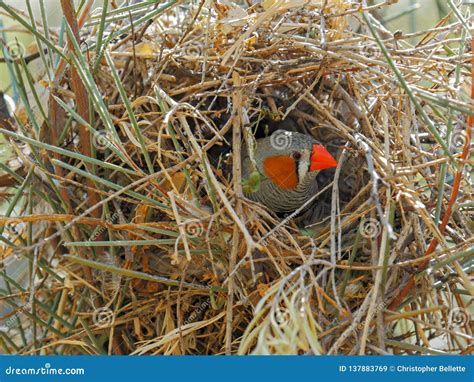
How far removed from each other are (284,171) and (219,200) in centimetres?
49

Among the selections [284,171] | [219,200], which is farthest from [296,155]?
[219,200]

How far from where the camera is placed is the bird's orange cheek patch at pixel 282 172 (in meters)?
1.80

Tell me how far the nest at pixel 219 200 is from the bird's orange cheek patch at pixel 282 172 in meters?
0.19

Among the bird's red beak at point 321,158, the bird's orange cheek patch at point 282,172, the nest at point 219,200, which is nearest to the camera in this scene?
the nest at point 219,200

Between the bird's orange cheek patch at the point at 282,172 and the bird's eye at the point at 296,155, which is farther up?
the bird's eye at the point at 296,155

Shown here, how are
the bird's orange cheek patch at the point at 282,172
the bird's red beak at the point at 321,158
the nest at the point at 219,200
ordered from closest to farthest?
the nest at the point at 219,200 → the bird's red beak at the point at 321,158 → the bird's orange cheek patch at the point at 282,172

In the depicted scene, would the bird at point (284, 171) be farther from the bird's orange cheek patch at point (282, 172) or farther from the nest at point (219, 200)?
the nest at point (219, 200)

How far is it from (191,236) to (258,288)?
168mm

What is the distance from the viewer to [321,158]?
1679 millimetres

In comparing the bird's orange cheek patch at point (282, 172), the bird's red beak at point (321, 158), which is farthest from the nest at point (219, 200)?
the bird's orange cheek patch at point (282, 172)

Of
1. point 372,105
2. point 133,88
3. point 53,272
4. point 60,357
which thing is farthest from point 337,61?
point 60,357

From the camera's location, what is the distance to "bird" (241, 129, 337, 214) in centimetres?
174

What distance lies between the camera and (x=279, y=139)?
1779mm

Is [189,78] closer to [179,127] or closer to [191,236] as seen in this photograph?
[179,127]
